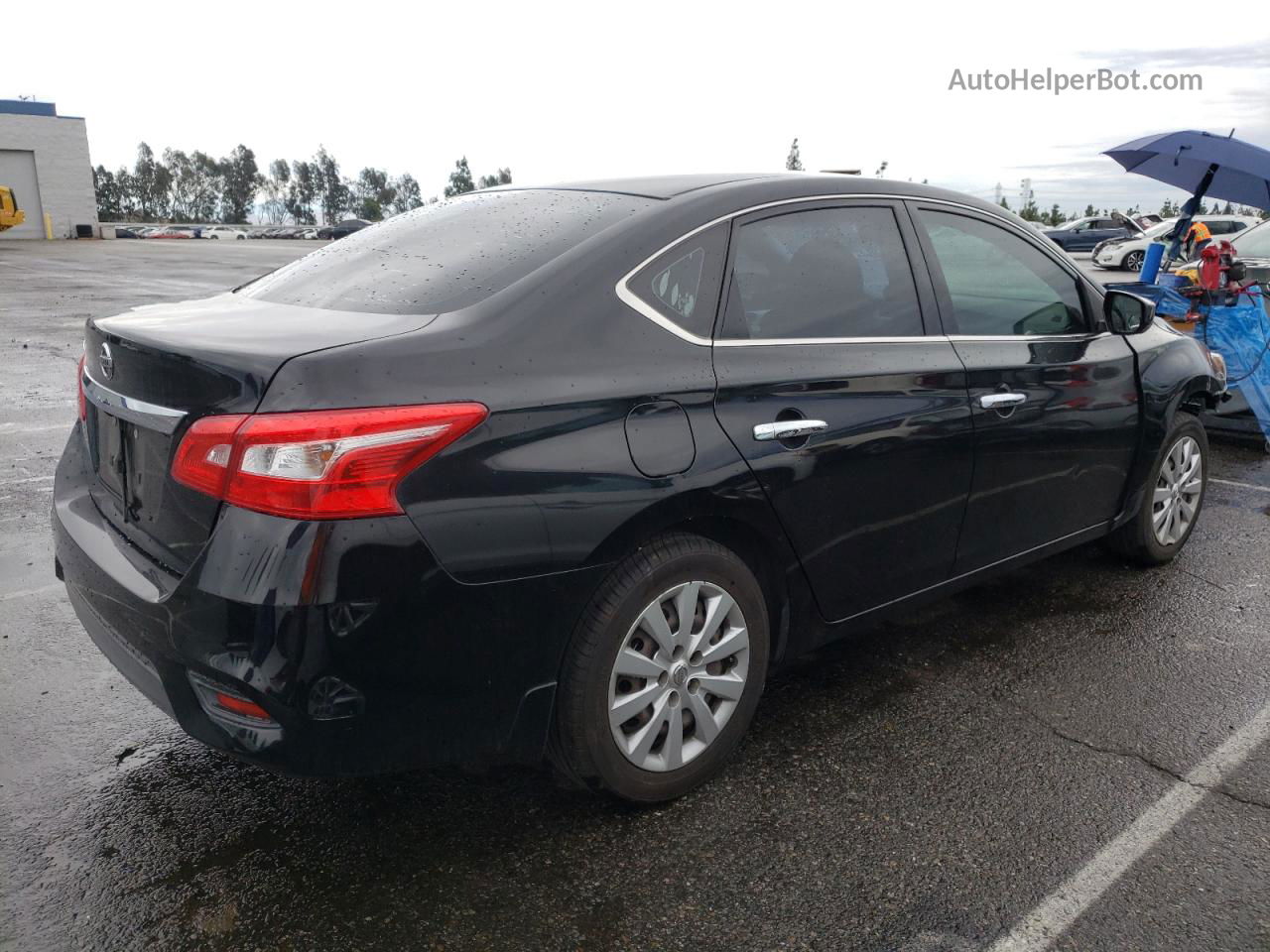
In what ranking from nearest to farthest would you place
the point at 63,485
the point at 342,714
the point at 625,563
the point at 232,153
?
the point at 342,714
the point at 625,563
the point at 63,485
the point at 232,153

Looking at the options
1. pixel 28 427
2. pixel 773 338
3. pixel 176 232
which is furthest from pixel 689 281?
pixel 176 232

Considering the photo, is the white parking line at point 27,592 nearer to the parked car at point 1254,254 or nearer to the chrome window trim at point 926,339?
the chrome window trim at point 926,339

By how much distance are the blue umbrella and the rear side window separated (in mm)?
5802

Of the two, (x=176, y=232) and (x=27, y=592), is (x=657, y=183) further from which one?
(x=176, y=232)

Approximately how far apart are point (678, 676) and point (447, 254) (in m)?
1.36

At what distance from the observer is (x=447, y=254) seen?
3014 mm

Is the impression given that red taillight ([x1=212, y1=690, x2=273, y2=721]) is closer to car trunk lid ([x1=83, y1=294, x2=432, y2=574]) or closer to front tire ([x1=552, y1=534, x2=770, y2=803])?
car trunk lid ([x1=83, y1=294, x2=432, y2=574])

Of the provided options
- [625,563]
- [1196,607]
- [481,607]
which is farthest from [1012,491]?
[481,607]

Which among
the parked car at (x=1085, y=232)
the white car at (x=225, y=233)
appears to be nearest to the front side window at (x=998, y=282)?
the parked car at (x=1085, y=232)

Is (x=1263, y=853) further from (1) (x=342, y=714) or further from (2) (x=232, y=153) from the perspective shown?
(2) (x=232, y=153)

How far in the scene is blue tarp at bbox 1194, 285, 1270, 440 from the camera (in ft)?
20.9

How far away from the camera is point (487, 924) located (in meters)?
2.42

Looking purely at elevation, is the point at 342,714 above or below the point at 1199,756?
above

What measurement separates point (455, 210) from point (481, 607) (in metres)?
1.61
